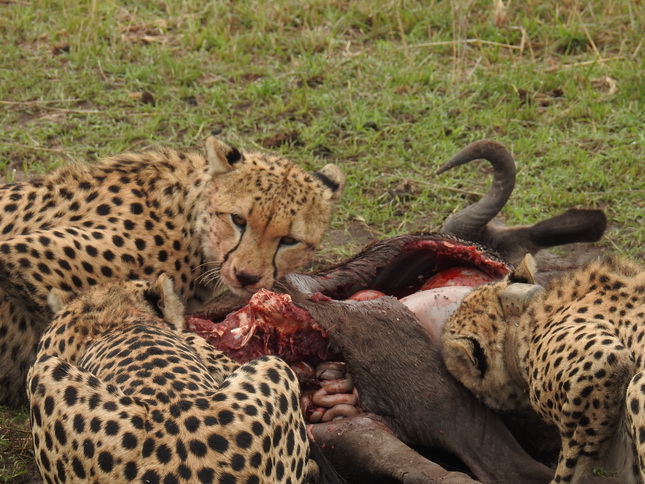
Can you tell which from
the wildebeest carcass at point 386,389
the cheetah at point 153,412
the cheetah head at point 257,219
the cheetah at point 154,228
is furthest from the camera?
the cheetah head at point 257,219

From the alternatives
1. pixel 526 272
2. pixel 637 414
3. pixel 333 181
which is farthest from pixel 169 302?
pixel 637 414

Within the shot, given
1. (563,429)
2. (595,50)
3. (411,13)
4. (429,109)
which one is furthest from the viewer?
(411,13)

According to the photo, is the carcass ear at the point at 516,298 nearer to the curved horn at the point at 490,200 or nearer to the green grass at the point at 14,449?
the curved horn at the point at 490,200

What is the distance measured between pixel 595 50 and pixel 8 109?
12.7 feet

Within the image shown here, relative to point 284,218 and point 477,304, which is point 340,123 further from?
point 477,304

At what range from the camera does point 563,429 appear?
3.32m

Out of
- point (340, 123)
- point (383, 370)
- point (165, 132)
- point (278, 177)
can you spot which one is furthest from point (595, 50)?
point (383, 370)

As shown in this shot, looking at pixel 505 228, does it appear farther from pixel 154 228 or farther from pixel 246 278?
pixel 154 228

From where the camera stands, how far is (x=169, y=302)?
12.1 feet

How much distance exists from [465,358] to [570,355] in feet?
1.61

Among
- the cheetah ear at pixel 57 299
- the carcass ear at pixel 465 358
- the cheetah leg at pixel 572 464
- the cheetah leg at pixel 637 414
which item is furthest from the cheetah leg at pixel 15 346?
the cheetah leg at pixel 637 414

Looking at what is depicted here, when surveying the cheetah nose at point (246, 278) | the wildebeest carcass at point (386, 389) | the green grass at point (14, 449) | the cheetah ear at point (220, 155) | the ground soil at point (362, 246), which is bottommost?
the green grass at point (14, 449)

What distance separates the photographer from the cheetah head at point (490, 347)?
A: 370 centimetres

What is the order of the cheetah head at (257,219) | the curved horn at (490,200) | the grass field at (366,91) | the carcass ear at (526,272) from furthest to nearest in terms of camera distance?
the grass field at (366,91), the curved horn at (490,200), the cheetah head at (257,219), the carcass ear at (526,272)
